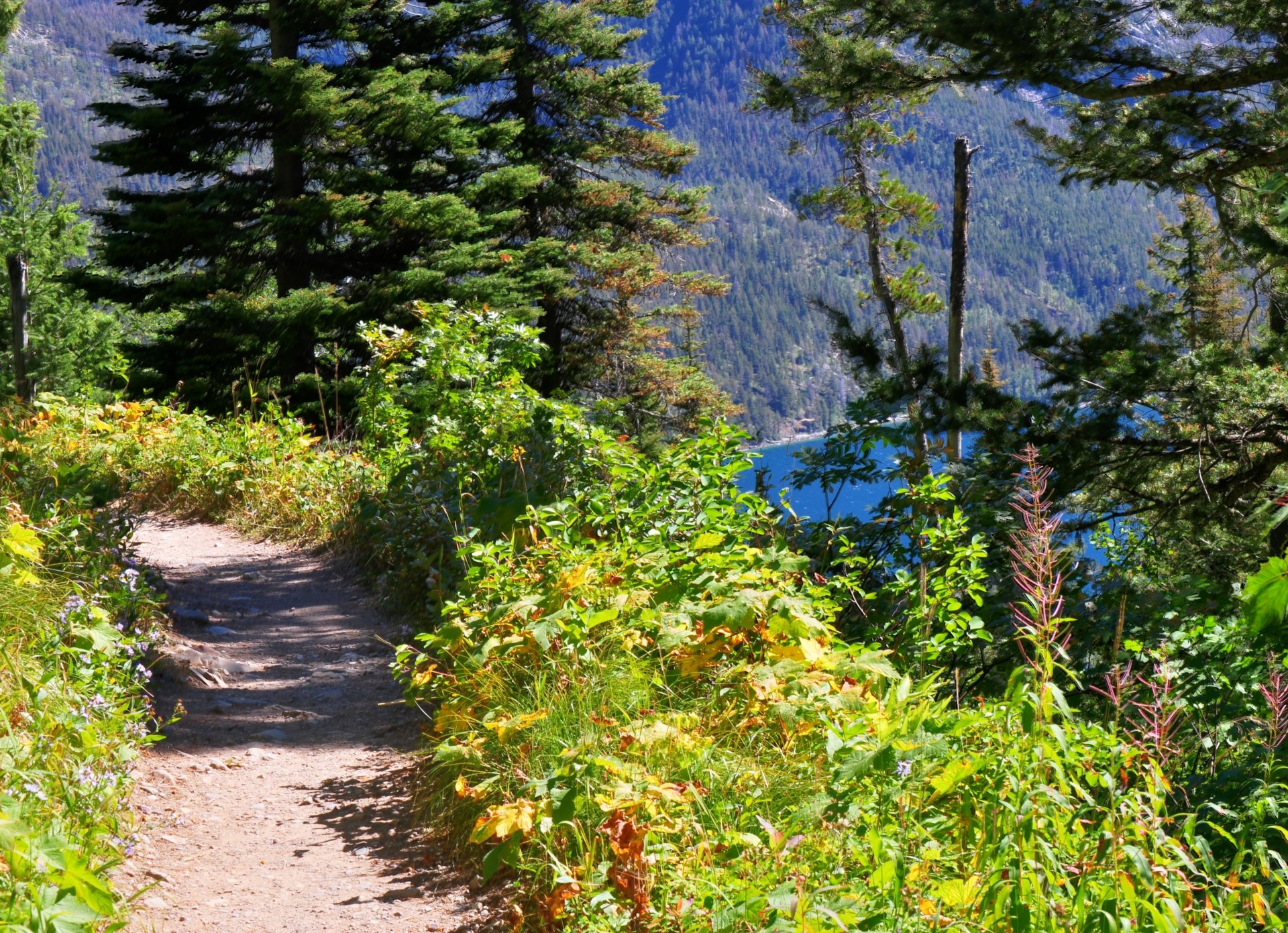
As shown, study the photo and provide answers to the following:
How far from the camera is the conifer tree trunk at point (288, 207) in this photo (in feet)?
48.0

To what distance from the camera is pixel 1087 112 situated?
7.06m

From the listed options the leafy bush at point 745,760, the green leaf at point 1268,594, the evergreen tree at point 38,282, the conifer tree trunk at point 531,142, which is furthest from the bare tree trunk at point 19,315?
the green leaf at point 1268,594

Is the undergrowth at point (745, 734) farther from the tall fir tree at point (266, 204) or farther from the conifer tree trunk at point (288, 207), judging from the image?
the conifer tree trunk at point (288, 207)

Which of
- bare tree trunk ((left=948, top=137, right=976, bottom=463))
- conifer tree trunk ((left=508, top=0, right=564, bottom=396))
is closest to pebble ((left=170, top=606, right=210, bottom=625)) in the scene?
bare tree trunk ((left=948, top=137, right=976, bottom=463))

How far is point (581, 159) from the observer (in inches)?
773

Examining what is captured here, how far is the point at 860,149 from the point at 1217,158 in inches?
570

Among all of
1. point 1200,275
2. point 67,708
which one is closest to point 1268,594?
point 67,708

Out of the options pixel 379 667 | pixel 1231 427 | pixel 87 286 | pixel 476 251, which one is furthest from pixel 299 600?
pixel 476 251

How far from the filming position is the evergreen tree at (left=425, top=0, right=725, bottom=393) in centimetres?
1828

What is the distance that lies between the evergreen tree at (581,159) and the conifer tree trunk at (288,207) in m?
3.27

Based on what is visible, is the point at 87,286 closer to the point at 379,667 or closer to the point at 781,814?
the point at 379,667

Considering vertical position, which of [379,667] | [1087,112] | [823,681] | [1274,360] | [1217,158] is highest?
[1087,112]

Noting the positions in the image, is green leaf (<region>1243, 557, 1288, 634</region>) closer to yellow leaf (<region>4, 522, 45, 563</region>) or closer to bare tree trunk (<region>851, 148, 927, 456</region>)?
yellow leaf (<region>4, 522, 45, 563</region>)

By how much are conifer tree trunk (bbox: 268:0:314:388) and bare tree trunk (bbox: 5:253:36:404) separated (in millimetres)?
14920
